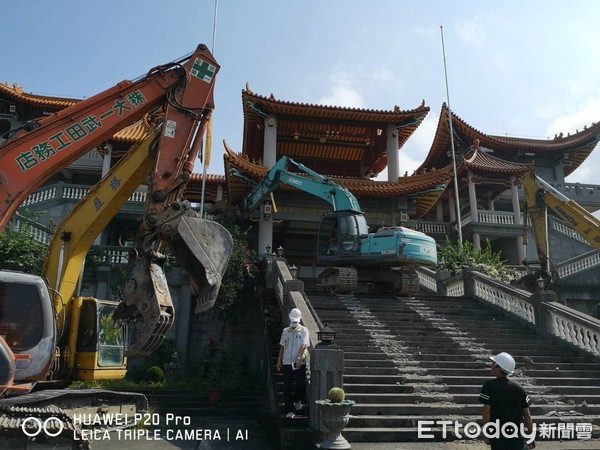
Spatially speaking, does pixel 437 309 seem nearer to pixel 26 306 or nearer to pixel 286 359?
pixel 286 359

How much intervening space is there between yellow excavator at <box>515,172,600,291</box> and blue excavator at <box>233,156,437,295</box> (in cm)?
396

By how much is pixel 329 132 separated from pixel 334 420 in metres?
18.2

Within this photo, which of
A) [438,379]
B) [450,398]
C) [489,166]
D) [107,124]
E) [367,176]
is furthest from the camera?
[367,176]

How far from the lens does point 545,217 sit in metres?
15.1

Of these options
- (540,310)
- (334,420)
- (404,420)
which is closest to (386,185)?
(540,310)

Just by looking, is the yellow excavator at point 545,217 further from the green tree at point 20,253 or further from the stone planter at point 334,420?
the green tree at point 20,253

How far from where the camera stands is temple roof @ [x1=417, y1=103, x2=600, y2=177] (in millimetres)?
28328

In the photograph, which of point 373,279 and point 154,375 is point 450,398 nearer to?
point 373,279

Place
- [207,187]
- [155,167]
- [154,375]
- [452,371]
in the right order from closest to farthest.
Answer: [155,167], [452,371], [154,375], [207,187]

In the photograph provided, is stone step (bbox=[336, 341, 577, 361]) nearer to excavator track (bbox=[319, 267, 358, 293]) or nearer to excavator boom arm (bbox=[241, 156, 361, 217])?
excavator track (bbox=[319, 267, 358, 293])

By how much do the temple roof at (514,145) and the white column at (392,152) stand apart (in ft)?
A: 23.6

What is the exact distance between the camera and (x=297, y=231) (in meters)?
24.3

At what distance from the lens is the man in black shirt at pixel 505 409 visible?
155 inches

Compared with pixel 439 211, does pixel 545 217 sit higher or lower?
lower
